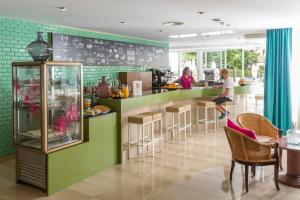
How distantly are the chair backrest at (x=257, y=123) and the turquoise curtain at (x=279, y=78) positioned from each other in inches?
94.3

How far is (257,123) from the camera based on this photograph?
16.3 ft

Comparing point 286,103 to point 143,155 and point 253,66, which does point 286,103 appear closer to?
point 143,155

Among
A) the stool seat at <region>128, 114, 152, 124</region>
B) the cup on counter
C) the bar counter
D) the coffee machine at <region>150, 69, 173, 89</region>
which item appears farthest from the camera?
the coffee machine at <region>150, 69, 173, 89</region>

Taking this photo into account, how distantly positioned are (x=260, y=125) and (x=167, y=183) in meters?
1.99

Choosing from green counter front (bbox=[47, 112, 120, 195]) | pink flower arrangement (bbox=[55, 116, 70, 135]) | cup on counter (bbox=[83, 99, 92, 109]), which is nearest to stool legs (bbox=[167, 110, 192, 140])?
green counter front (bbox=[47, 112, 120, 195])

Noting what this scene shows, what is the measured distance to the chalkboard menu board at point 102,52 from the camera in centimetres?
645

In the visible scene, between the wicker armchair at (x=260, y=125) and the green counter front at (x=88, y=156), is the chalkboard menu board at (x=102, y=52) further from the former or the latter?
the wicker armchair at (x=260, y=125)

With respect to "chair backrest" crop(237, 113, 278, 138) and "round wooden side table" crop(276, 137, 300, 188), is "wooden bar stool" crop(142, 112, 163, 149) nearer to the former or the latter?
"chair backrest" crop(237, 113, 278, 138)

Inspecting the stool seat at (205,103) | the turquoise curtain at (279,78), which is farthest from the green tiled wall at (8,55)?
the turquoise curtain at (279,78)

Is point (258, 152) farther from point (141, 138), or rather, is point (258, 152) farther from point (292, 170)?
point (141, 138)

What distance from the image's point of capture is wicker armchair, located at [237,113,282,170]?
4727 mm

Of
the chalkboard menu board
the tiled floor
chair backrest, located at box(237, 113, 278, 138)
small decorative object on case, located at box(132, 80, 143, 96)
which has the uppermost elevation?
the chalkboard menu board

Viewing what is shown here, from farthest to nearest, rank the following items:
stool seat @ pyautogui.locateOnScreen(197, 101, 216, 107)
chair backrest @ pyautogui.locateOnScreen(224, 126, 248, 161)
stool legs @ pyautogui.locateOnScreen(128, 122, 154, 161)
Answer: stool seat @ pyautogui.locateOnScreen(197, 101, 216, 107) → stool legs @ pyautogui.locateOnScreen(128, 122, 154, 161) → chair backrest @ pyautogui.locateOnScreen(224, 126, 248, 161)

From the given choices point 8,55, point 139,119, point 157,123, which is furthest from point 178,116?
point 8,55
